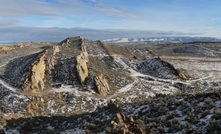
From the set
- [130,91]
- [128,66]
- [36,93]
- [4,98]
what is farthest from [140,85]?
[4,98]

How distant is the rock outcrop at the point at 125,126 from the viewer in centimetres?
1888

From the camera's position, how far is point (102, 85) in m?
49.1

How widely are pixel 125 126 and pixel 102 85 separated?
29808 mm

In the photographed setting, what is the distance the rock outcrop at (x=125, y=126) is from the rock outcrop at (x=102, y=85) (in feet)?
85.3

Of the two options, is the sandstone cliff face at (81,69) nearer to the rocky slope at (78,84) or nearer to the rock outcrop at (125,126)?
the rocky slope at (78,84)

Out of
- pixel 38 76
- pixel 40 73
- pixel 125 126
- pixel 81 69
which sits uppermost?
pixel 125 126

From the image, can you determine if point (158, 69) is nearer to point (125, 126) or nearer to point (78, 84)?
point (78, 84)

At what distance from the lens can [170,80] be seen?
5522 cm

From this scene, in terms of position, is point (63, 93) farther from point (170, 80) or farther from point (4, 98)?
point (170, 80)

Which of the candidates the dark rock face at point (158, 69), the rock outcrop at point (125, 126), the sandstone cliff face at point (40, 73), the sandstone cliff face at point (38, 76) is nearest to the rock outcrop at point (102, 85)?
the sandstone cliff face at point (40, 73)

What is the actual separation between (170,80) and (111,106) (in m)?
30.7

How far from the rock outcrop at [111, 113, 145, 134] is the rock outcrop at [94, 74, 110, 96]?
85.3ft

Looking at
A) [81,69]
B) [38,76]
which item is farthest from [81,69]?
[38,76]

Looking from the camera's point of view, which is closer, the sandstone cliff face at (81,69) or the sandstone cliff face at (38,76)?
the sandstone cliff face at (38,76)
